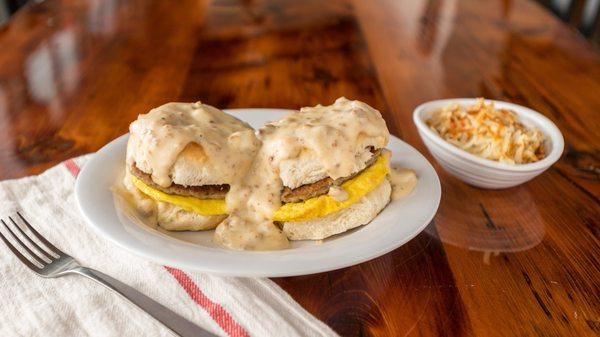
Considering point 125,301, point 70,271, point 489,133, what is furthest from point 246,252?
point 489,133

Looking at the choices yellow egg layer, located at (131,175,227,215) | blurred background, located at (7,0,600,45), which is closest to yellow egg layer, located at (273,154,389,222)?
yellow egg layer, located at (131,175,227,215)

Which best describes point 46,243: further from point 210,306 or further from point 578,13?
point 578,13

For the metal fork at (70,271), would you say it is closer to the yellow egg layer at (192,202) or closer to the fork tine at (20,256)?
the fork tine at (20,256)

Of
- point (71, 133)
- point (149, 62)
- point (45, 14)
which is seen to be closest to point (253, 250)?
point (71, 133)

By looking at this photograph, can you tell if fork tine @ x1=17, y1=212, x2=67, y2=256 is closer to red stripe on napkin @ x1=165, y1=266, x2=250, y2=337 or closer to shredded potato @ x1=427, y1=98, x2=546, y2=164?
red stripe on napkin @ x1=165, y1=266, x2=250, y2=337

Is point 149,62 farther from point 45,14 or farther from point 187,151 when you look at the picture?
point 187,151
